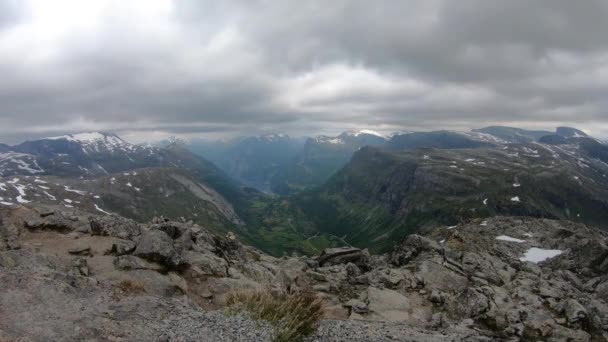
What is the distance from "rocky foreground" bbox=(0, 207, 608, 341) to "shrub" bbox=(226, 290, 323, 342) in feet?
1.68

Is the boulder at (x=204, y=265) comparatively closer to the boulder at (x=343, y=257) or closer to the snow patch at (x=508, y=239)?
the boulder at (x=343, y=257)

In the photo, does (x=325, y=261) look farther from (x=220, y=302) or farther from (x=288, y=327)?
(x=288, y=327)

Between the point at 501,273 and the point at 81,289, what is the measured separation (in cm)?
3657

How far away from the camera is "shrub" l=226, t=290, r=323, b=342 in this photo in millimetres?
13766

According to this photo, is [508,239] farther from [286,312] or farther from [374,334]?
[286,312]

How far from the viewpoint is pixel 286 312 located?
1455cm

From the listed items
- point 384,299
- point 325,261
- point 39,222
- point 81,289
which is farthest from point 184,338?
point 325,261

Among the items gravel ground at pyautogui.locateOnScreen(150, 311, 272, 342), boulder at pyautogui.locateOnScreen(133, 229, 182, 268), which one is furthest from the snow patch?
gravel ground at pyautogui.locateOnScreen(150, 311, 272, 342)

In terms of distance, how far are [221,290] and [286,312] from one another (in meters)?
10.6

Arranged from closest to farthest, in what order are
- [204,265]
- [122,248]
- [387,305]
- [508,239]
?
1. [387,305]
2. [122,248]
3. [204,265]
4. [508,239]

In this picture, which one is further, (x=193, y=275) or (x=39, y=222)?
(x=39, y=222)

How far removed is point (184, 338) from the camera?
12875mm

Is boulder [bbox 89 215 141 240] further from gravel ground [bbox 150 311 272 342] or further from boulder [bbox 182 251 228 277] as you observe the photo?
gravel ground [bbox 150 311 272 342]

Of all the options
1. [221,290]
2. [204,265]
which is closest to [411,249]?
[204,265]
